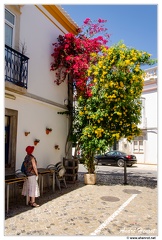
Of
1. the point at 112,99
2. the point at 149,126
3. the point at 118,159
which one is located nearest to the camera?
the point at 112,99

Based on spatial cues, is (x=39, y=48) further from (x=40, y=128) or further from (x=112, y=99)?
(x=112, y=99)

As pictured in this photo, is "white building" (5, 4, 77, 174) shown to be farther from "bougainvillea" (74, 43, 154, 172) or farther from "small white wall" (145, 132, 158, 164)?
"small white wall" (145, 132, 158, 164)

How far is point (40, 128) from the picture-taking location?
905cm

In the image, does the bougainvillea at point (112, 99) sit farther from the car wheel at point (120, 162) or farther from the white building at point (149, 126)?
the white building at point (149, 126)

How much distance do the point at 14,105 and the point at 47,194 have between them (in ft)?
10.4

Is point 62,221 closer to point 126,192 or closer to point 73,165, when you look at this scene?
point 126,192

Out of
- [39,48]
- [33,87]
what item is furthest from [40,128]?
[39,48]

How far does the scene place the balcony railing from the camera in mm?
7221

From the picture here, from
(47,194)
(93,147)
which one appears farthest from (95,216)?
(93,147)

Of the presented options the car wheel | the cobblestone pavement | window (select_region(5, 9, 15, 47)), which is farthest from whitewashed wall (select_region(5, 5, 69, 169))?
the car wheel

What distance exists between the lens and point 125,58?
28.8ft

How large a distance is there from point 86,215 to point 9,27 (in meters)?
6.16

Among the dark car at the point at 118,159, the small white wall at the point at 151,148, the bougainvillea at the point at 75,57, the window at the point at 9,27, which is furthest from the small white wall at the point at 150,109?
the window at the point at 9,27

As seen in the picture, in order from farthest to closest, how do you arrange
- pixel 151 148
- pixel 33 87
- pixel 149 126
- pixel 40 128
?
pixel 149 126
pixel 151 148
pixel 40 128
pixel 33 87
